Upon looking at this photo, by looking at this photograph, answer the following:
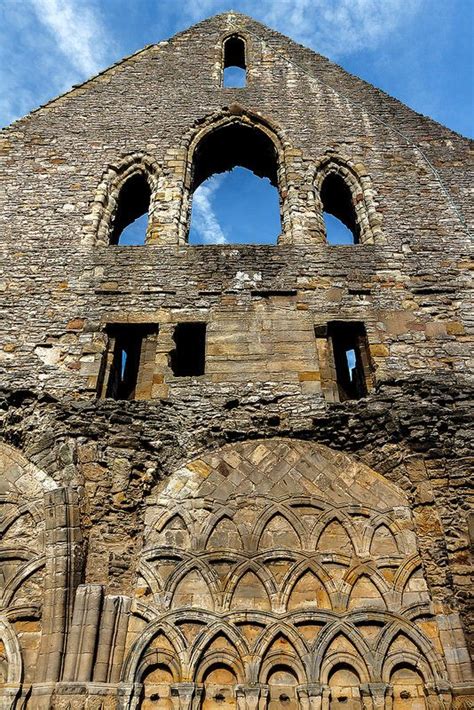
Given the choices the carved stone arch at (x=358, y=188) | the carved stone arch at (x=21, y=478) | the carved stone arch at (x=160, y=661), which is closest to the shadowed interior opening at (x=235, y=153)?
the carved stone arch at (x=358, y=188)

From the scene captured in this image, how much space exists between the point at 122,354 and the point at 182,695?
12.6 feet

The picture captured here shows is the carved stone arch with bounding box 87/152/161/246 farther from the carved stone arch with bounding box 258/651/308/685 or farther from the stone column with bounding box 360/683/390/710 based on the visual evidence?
the stone column with bounding box 360/683/390/710

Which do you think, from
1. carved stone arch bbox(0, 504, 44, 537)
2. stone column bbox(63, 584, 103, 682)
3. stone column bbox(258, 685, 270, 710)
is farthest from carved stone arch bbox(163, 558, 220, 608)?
carved stone arch bbox(0, 504, 44, 537)

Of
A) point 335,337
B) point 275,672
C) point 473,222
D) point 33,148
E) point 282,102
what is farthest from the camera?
point 282,102

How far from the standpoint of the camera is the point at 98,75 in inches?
385

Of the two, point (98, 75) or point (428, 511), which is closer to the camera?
point (428, 511)

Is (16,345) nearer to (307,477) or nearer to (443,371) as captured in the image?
(307,477)

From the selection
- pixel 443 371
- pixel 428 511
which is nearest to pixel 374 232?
pixel 443 371

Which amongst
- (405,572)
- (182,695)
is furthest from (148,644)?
(405,572)

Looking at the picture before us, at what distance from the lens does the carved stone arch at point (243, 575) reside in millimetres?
4887

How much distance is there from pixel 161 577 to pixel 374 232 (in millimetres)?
5272

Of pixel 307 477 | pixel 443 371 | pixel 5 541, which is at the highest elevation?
pixel 443 371

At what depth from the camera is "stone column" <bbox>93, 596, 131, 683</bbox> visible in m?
4.43

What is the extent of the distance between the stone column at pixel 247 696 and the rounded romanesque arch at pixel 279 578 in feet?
0.06
